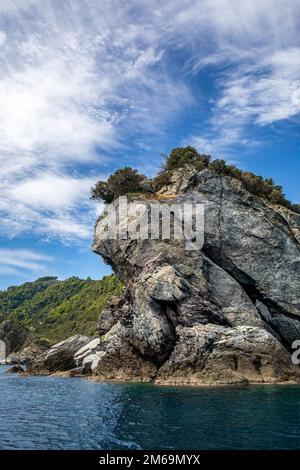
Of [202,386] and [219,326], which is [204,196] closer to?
[219,326]

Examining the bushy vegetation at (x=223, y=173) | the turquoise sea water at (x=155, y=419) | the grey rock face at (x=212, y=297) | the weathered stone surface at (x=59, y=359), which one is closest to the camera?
the turquoise sea water at (x=155, y=419)

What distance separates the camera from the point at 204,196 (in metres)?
64.7

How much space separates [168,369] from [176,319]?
22.2ft

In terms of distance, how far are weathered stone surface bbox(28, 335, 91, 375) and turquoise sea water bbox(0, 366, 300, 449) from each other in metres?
31.6

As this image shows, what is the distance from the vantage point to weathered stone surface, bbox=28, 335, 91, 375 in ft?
255

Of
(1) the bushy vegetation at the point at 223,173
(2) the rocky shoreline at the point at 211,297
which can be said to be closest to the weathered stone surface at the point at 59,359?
(2) the rocky shoreline at the point at 211,297

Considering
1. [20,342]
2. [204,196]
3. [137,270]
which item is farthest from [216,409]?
[20,342]

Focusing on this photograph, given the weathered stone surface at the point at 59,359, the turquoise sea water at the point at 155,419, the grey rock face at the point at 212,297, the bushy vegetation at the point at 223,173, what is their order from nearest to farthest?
the turquoise sea water at the point at 155,419, the grey rock face at the point at 212,297, the bushy vegetation at the point at 223,173, the weathered stone surface at the point at 59,359

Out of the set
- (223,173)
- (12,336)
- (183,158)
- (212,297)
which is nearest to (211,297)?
(212,297)

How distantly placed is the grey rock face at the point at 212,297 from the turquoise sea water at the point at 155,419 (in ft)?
20.0

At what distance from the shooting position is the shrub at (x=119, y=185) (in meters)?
72.0

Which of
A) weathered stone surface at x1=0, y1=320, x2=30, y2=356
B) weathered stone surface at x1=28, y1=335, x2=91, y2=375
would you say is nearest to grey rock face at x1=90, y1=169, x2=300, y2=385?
weathered stone surface at x1=28, y1=335, x2=91, y2=375

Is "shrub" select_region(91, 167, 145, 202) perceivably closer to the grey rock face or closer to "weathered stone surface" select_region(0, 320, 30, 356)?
the grey rock face

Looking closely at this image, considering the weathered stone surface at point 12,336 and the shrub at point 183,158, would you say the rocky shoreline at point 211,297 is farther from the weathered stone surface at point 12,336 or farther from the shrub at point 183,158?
the weathered stone surface at point 12,336
